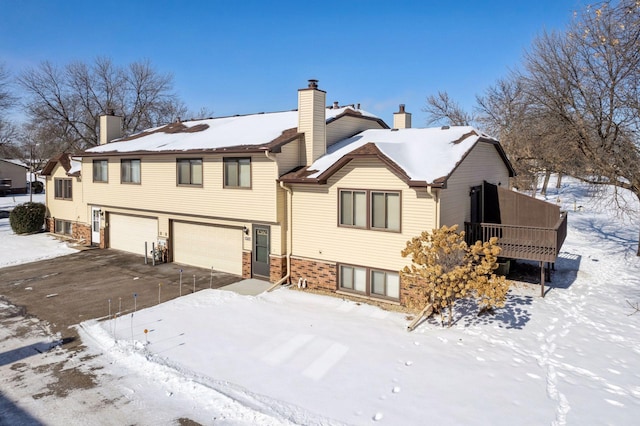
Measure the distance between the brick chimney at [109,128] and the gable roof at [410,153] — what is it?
1568cm

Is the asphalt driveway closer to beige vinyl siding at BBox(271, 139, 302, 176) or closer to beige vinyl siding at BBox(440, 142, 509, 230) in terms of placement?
beige vinyl siding at BBox(271, 139, 302, 176)

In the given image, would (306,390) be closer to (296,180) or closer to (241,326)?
(241,326)

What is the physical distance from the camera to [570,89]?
67.7 ft

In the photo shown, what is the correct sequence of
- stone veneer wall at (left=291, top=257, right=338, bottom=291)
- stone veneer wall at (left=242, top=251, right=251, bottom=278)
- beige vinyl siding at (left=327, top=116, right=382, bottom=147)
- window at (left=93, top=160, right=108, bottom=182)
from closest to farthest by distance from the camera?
1. stone veneer wall at (left=291, top=257, right=338, bottom=291)
2. stone veneer wall at (left=242, top=251, right=251, bottom=278)
3. beige vinyl siding at (left=327, top=116, right=382, bottom=147)
4. window at (left=93, top=160, right=108, bottom=182)

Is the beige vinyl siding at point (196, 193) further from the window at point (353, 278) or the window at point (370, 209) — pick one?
the window at point (353, 278)

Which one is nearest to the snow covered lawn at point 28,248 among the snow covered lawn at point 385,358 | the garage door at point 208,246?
the garage door at point 208,246

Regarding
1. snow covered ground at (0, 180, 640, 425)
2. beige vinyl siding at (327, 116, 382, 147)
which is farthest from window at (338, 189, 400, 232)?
beige vinyl siding at (327, 116, 382, 147)

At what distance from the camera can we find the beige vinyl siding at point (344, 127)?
17.7 m

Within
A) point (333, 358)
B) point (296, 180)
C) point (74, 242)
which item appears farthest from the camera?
point (74, 242)

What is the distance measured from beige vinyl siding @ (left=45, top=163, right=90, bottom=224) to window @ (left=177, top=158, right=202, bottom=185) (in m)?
8.94

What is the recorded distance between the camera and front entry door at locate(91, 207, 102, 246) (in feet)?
77.0

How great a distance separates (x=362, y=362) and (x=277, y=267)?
22.6 ft

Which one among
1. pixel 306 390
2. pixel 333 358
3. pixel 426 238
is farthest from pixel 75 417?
pixel 426 238

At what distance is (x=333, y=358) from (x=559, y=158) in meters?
18.0
